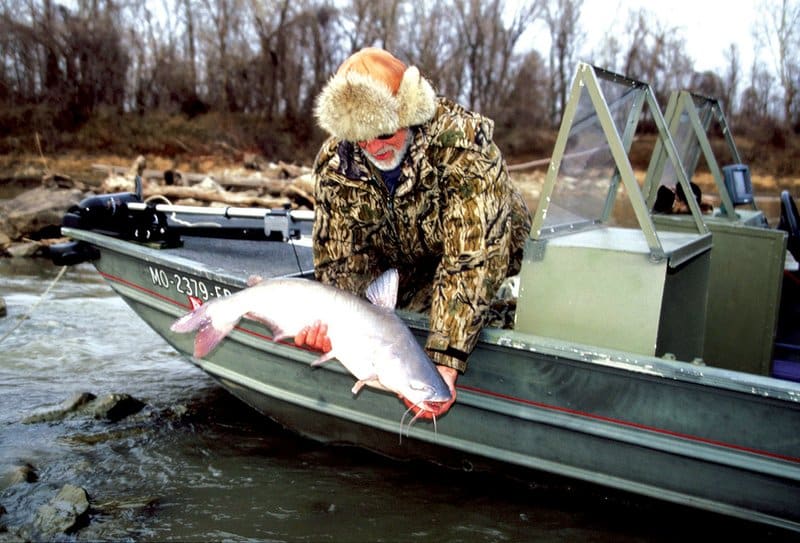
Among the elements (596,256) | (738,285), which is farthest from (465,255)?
(738,285)

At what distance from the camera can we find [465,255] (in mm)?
3664

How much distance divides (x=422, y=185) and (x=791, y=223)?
381 cm

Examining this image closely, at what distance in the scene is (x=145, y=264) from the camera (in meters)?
5.68

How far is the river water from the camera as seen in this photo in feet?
13.7

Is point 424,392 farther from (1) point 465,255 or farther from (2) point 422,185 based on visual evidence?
(2) point 422,185

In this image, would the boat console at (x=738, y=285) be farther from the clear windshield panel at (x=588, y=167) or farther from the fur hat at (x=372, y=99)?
the fur hat at (x=372, y=99)

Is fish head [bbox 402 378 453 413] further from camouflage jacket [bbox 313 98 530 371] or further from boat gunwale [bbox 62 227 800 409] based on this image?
boat gunwale [bbox 62 227 800 409]

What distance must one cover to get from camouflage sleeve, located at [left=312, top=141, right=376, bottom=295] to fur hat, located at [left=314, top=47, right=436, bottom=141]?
0.50m

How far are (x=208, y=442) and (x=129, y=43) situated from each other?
39.6 m

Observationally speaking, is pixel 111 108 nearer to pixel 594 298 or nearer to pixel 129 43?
pixel 129 43

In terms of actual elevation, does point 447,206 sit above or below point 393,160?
below

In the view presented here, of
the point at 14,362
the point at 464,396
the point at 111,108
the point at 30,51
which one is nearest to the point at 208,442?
the point at 464,396

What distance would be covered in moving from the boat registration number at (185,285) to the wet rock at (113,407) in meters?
0.92

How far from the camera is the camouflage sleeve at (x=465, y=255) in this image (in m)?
3.63
